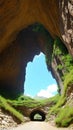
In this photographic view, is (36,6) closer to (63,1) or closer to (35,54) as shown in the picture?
(63,1)

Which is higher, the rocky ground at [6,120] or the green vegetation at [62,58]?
the green vegetation at [62,58]

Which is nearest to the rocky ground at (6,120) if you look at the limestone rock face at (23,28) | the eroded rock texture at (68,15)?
the limestone rock face at (23,28)

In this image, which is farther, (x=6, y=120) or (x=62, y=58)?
(x=62, y=58)

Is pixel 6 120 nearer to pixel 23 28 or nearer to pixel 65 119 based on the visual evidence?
pixel 65 119

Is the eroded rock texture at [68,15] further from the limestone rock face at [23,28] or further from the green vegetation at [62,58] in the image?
the green vegetation at [62,58]

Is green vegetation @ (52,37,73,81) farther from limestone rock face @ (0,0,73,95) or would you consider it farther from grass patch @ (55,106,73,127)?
grass patch @ (55,106,73,127)

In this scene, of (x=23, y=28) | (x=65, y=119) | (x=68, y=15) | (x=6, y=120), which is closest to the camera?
(x=68, y=15)

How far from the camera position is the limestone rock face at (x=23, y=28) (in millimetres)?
13281

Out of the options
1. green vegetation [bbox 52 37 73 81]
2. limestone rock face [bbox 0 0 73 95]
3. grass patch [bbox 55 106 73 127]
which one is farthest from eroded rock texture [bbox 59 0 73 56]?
green vegetation [bbox 52 37 73 81]

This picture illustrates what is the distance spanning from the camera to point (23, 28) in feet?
74.6

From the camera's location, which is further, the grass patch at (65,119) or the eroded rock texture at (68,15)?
the grass patch at (65,119)

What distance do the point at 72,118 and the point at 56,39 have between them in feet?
34.3

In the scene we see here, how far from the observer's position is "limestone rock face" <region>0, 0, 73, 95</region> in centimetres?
1328

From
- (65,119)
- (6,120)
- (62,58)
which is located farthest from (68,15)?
(6,120)
